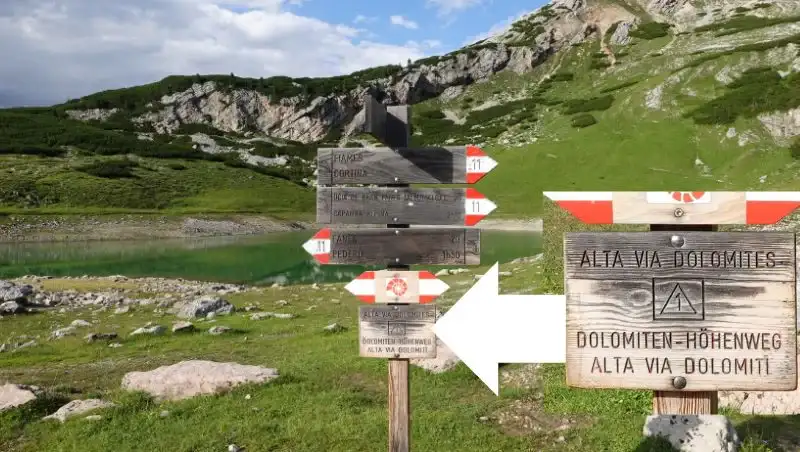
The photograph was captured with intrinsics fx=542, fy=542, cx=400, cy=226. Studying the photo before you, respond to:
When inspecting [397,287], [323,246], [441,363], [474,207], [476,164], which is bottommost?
[441,363]

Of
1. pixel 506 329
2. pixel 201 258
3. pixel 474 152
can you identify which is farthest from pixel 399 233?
pixel 201 258

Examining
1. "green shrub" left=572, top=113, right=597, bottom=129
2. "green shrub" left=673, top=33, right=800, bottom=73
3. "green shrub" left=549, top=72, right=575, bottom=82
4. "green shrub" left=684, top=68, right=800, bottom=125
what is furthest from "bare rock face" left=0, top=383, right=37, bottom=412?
"green shrub" left=549, top=72, right=575, bottom=82

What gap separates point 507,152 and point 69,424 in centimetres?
10908

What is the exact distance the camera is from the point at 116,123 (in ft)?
547

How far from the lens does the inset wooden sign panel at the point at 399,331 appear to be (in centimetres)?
577

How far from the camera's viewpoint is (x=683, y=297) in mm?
3514

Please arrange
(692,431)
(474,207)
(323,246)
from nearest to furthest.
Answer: (692,431) < (474,207) < (323,246)

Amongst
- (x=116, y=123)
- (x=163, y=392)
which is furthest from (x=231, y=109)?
(x=163, y=392)

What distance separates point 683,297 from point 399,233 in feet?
10.0

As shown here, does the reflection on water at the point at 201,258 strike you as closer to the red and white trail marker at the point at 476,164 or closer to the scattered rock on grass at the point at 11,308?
the scattered rock on grass at the point at 11,308

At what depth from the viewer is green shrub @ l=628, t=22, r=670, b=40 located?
17600 centimetres

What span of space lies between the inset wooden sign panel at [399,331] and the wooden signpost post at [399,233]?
0.04 feet

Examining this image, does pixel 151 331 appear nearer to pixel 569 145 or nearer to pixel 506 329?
pixel 506 329

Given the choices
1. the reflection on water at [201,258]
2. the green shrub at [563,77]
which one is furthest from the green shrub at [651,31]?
the reflection on water at [201,258]
